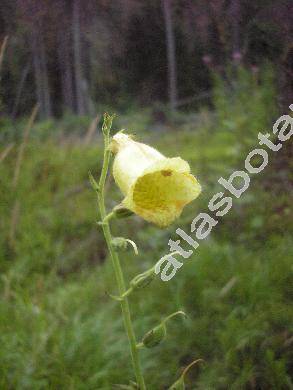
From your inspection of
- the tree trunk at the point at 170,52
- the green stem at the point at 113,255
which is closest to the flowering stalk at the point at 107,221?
the green stem at the point at 113,255

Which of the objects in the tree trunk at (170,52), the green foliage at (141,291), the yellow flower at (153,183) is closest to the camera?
the yellow flower at (153,183)

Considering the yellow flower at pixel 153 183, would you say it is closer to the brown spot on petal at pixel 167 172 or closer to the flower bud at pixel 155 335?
the brown spot on petal at pixel 167 172

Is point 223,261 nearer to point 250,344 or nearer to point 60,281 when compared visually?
point 250,344

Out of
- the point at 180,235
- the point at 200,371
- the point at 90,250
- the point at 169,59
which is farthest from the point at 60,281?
the point at 169,59

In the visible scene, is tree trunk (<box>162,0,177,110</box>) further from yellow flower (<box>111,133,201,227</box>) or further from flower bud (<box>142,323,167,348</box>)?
flower bud (<box>142,323,167,348</box>)

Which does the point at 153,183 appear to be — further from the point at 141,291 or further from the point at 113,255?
the point at 141,291

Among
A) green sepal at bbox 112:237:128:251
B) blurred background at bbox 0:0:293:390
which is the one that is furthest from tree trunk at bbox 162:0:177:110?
green sepal at bbox 112:237:128:251
